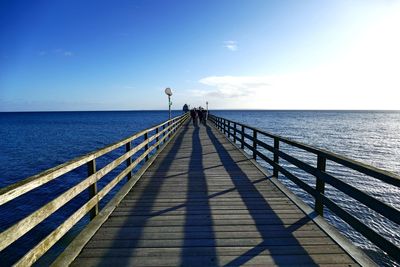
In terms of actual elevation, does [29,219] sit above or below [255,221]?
above

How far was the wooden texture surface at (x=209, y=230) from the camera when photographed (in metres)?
3.26

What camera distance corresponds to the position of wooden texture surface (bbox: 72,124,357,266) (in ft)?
10.7

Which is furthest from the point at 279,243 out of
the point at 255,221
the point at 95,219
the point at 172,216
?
the point at 95,219

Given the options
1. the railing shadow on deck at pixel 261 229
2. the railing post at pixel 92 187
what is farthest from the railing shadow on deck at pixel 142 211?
the railing shadow on deck at pixel 261 229

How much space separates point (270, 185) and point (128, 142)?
3.45m

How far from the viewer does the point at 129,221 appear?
14.2ft

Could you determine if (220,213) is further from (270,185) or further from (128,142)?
(128,142)

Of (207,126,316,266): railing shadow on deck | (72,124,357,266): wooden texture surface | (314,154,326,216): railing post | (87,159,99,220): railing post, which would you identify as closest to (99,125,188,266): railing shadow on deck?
(72,124,357,266): wooden texture surface

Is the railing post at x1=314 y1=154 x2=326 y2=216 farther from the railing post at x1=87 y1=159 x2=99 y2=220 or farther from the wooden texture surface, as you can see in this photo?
the railing post at x1=87 y1=159 x2=99 y2=220

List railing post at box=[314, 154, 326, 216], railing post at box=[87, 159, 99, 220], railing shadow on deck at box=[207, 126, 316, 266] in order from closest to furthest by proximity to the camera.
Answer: railing shadow on deck at box=[207, 126, 316, 266], railing post at box=[87, 159, 99, 220], railing post at box=[314, 154, 326, 216]

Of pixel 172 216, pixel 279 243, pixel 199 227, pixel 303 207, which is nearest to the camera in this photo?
pixel 279 243

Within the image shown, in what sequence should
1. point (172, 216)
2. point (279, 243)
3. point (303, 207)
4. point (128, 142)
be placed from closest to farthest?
point (279, 243), point (172, 216), point (303, 207), point (128, 142)

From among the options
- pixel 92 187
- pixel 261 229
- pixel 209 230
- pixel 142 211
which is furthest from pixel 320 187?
pixel 92 187

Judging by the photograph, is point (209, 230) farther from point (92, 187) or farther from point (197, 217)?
point (92, 187)
